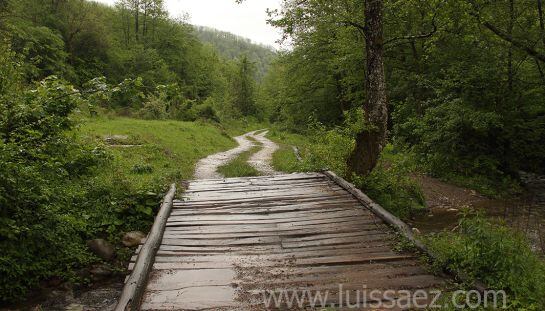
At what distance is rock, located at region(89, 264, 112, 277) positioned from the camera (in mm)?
6747

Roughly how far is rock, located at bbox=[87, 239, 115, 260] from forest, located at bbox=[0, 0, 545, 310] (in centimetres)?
20

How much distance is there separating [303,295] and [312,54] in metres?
25.9

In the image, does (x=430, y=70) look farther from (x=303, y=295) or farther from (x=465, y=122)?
(x=303, y=295)

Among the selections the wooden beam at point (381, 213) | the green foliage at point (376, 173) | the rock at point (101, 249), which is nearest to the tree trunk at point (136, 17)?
the green foliage at point (376, 173)

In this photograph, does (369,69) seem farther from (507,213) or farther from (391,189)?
(507,213)

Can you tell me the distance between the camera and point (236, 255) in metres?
5.77

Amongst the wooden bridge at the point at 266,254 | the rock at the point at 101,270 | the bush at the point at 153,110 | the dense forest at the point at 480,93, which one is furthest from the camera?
the bush at the point at 153,110

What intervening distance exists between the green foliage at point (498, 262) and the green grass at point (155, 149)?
22.5 ft

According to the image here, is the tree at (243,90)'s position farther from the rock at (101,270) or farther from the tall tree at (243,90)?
→ the rock at (101,270)

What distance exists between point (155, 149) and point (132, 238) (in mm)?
9252

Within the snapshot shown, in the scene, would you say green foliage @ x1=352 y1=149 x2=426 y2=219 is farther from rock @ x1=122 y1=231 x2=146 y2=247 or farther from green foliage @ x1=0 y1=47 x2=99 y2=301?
green foliage @ x1=0 y1=47 x2=99 y2=301

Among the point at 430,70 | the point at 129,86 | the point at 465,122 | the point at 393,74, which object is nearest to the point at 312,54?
the point at 393,74

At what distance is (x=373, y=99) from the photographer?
9836 millimetres

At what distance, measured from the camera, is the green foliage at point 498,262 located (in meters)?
4.28
